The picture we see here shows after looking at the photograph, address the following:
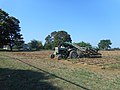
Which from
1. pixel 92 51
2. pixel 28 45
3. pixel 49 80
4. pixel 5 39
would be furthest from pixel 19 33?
pixel 49 80

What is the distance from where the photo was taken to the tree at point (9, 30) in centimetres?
7688

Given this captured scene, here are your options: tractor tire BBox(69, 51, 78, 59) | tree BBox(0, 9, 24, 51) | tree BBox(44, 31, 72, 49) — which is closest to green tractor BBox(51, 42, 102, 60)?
tractor tire BBox(69, 51, 78, 59)

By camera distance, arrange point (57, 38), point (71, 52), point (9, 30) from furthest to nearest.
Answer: point (57, 38) → point (9, 30) → point (71, 52)

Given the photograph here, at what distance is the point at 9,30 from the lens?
79312 millimetres

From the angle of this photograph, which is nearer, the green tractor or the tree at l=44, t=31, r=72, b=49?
the green tractor

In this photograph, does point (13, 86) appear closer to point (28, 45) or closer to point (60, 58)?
point (60, 58)

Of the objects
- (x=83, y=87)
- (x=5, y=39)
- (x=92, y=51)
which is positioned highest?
(x=5, y=39)

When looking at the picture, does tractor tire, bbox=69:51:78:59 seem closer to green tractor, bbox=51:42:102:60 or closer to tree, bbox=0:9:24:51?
green tractor, bbox=51:42:102:60

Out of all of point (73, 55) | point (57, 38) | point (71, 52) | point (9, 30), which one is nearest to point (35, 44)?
point (57, 38)

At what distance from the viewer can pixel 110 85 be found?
1178cm

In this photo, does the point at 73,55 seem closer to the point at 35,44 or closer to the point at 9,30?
the point at 9,30

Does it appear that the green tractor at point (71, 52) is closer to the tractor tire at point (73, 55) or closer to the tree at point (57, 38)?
the tractor tire at point (73, 55)

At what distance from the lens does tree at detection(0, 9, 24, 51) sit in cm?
7688

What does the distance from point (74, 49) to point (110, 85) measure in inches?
804
